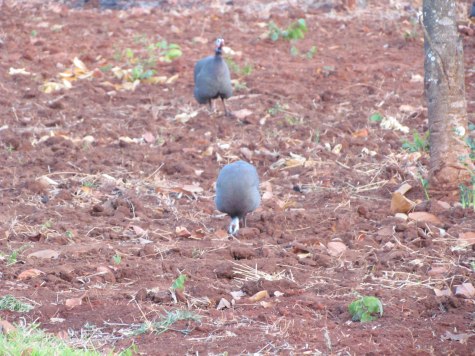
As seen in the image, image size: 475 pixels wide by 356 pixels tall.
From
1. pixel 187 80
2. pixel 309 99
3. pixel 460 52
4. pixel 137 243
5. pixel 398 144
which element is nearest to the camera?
pixel 137 243

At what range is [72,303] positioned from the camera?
4.84m

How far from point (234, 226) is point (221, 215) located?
0.47m

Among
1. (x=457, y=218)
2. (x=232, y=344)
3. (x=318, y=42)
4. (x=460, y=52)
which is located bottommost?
(x=318, y=42)

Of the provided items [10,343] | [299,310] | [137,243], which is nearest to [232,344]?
[299,310]

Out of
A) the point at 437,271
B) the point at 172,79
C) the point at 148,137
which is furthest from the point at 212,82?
the point at 437,271

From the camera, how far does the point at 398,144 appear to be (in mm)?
8281

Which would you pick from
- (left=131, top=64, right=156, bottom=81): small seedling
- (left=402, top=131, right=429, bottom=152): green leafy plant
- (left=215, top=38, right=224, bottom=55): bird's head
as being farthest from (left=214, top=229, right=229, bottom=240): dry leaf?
(left=131, top=64, right=156, bottom=81): small seedling

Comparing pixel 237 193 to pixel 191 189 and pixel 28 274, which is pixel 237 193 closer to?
pixel 191 189

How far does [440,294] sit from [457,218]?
1.42 metres

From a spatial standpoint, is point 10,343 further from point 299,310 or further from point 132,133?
point 132,133

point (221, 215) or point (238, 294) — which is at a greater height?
point (238, 294)

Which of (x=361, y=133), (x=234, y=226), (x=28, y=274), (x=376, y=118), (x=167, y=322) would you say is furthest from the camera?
(x=376, y=118)

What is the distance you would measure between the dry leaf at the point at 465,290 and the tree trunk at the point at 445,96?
1858mm

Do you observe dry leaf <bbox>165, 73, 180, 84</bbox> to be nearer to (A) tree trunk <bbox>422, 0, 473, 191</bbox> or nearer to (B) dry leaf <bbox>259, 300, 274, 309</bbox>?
(A) tree trunk <bbox>422, 0, 473, 191</bbox>
